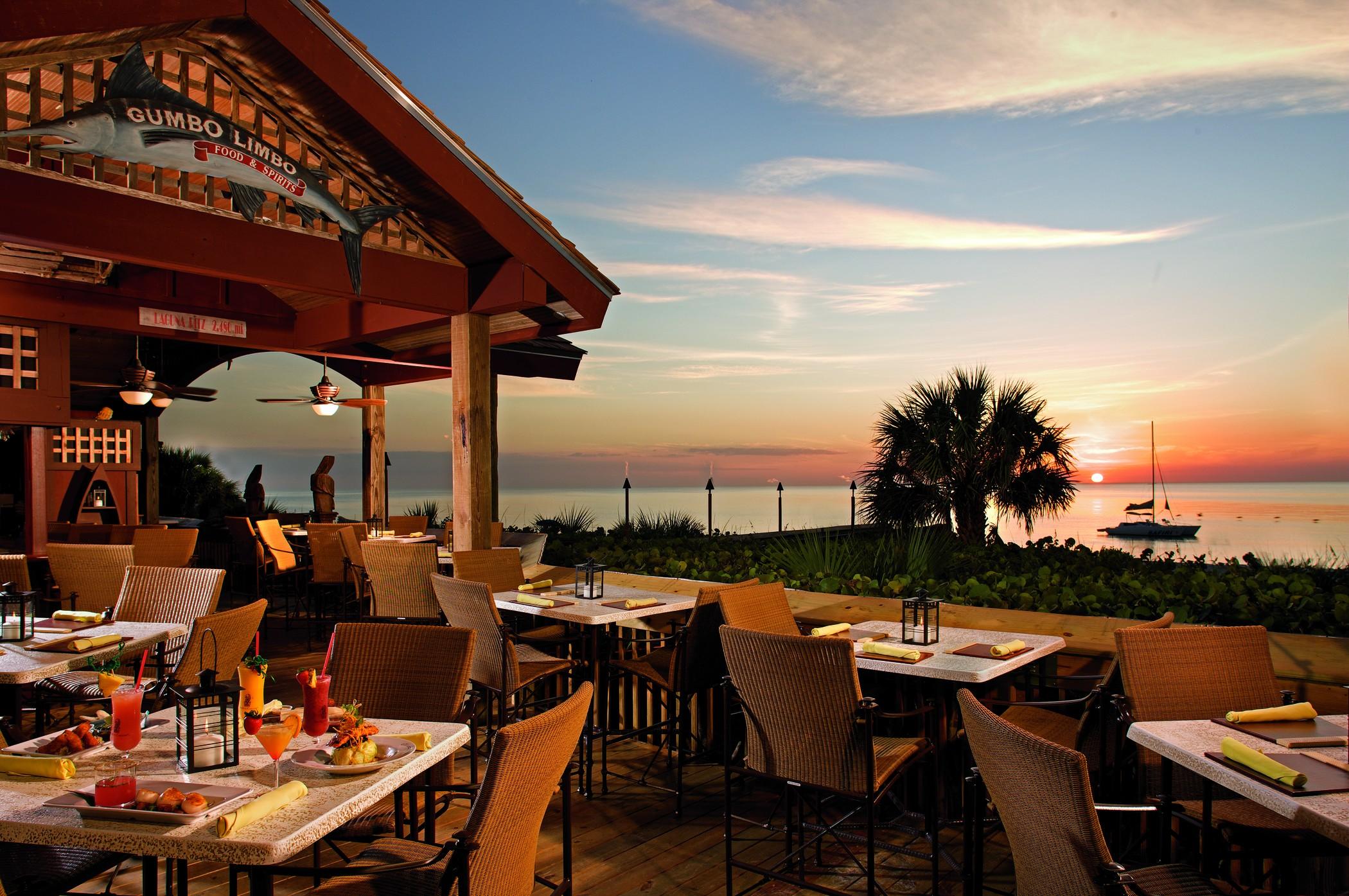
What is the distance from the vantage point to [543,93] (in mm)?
10336

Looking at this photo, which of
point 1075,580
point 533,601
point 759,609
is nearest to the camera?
point 759,609

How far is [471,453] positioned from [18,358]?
11.7 feet

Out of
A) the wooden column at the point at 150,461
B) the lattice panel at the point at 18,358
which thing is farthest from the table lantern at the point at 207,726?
the wooden column at the point at 150,461

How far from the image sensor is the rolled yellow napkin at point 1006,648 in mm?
2990

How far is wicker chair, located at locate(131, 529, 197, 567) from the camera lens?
23.9ft

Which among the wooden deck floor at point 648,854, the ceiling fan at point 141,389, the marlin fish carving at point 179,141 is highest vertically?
the marlin fish carving at point 179,141

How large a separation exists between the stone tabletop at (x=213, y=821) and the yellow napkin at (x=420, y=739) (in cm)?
2

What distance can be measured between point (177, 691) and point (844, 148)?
9834mm

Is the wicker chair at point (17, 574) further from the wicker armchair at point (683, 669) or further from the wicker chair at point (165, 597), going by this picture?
the wicker armchair at point (683, 669)

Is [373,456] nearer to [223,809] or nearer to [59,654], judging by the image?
[59,654]

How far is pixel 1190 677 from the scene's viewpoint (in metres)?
2.58

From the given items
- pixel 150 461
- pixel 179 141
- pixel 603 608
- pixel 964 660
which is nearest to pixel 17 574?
pixel 179 141

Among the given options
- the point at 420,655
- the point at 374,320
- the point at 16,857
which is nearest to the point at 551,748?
the point at 420,655

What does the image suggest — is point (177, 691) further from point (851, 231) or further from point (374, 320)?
point (851, 231)
